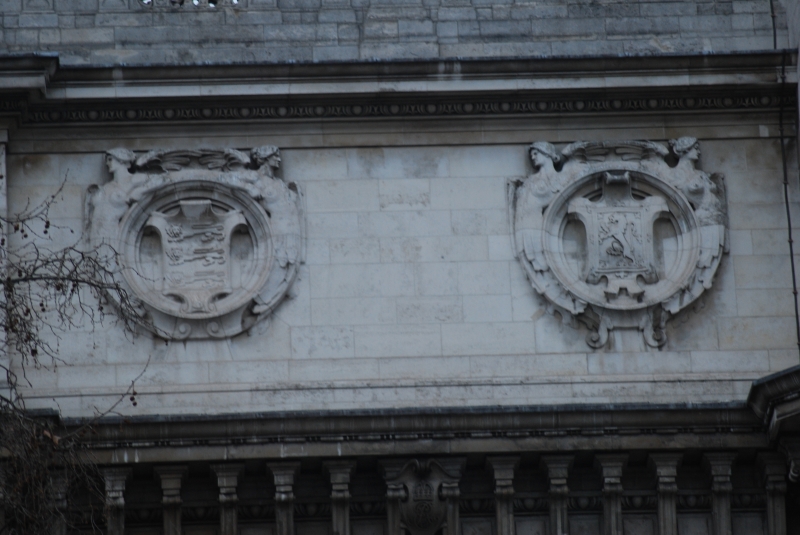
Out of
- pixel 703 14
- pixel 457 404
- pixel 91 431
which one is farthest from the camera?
pixel 703 14

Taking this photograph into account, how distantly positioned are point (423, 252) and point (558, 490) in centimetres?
297

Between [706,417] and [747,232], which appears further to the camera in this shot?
[747,232]

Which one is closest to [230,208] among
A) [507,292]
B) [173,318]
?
[173,318]

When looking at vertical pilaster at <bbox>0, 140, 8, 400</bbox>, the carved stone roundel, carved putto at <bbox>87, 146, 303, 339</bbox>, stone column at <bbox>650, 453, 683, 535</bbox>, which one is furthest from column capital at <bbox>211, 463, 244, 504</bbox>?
stone column at <bbox>650, 453, 683, 535</bbox>

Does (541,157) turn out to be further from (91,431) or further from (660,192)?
(91,431)

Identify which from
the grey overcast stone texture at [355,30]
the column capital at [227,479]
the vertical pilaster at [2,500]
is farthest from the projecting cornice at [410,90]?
the vertical pilaster at [2,500]

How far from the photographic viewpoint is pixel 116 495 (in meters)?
21.1

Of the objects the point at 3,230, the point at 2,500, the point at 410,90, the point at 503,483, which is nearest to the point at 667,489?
the point at 503,483

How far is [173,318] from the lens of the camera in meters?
22.3

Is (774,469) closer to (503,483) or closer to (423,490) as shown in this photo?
(503,483)

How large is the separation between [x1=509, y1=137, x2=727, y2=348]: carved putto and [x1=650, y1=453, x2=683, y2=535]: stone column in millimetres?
1500

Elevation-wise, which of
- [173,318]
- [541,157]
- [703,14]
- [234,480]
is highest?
[703,14]

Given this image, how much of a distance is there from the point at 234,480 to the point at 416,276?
2992 mm

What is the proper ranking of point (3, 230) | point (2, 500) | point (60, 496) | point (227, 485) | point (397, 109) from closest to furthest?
point (2, 500) → point (60, 496) → point (227, 485) → point (3, 230) → point (397, 109)
